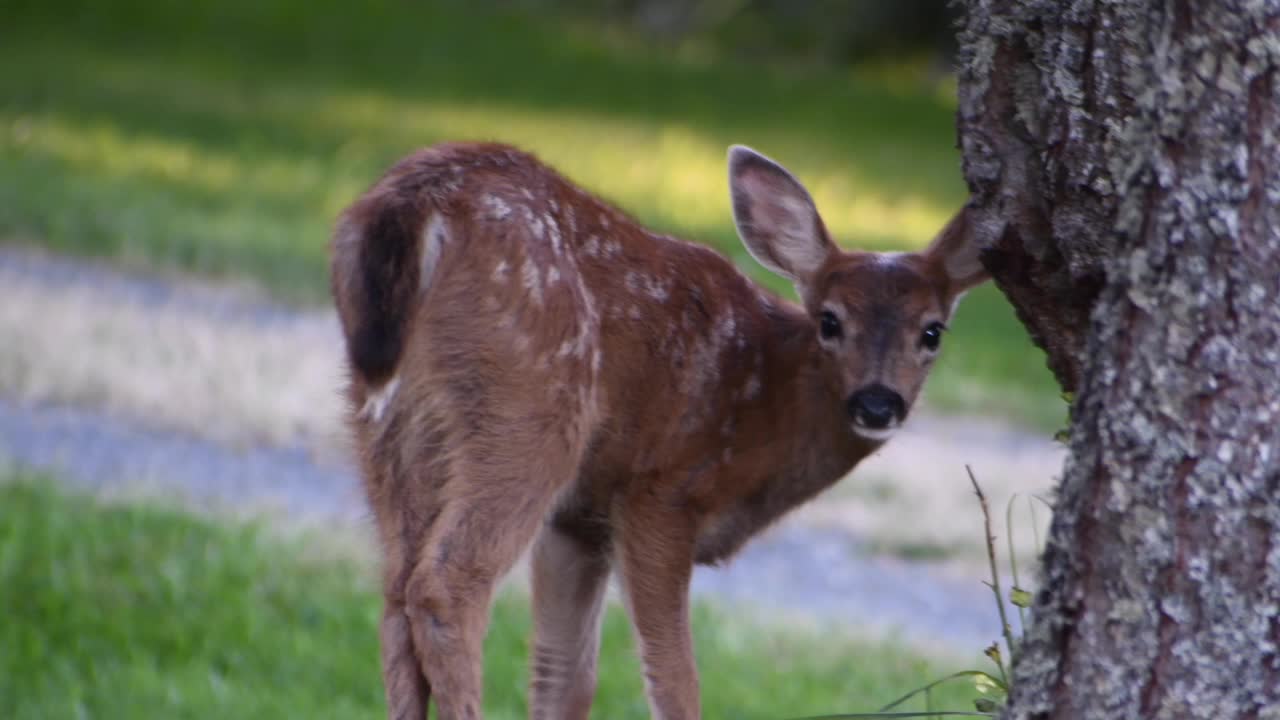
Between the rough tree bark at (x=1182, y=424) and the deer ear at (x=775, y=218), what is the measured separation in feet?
7.40

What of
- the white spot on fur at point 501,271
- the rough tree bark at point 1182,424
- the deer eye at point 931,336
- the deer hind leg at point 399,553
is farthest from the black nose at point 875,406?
the rough tree bark at point 1182,424

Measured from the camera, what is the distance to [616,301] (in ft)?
16.8

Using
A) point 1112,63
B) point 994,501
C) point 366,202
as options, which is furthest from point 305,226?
point 1112,63

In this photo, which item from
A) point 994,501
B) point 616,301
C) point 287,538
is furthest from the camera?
point 994,501

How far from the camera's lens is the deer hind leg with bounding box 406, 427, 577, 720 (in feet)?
14.6

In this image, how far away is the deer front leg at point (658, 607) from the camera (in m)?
5.14

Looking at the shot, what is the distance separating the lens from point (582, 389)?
190 inches

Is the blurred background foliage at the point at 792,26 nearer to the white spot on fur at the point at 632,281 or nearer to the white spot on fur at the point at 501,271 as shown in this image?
the white spot on fur at the point at 632,281

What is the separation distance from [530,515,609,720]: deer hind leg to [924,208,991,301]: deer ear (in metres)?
1.23

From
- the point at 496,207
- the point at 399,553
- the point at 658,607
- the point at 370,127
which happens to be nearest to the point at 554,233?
the point at 496,207

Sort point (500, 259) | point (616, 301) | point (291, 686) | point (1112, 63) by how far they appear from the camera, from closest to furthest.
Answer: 1. point (1112, 63)
2. point (500, 259)
3. point (616, 301)
4. point (291, 686)

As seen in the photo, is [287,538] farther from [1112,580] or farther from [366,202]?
[1112,580]

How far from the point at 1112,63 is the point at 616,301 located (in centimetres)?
151

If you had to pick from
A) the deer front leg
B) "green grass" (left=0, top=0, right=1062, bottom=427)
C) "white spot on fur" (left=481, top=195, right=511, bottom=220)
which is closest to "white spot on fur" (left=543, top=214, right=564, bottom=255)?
"white spot on fur" (left=481, top=195, right=511, bottom=220)
